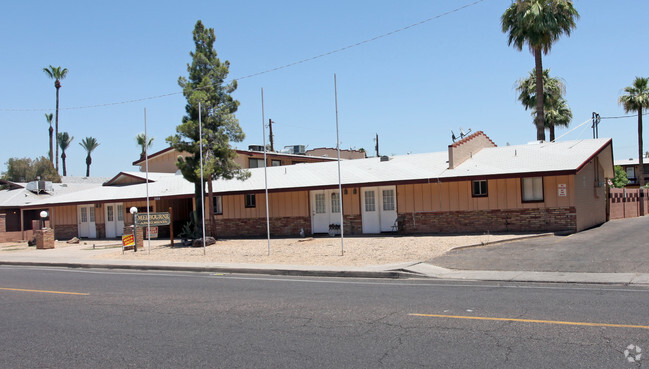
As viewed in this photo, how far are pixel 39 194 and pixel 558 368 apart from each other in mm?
43478

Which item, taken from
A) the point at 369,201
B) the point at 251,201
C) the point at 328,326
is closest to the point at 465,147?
the point at 369,201

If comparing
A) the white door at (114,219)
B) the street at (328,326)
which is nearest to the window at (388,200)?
the street at (328,326)

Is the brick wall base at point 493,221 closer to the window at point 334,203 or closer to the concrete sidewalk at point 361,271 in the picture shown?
the window at point 334,203

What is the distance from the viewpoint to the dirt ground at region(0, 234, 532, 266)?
59.7 feet

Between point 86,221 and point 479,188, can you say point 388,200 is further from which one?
point 86,221

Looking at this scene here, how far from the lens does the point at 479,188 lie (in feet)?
79.2

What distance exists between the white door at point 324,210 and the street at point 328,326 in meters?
13.9

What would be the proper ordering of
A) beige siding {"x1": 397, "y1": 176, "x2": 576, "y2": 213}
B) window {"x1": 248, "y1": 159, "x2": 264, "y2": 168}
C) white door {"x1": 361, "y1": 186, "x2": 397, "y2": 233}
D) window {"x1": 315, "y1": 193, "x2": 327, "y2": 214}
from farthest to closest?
window {"x1": 248, "y1": 159, "x2": 264, "y2": 168}
window {"x1": 315, "y1": 193, "x2": 327, "y2": 214}
white door {"x1": 361, "y1": 186, "x2": 397, "y2": 233}
beige siding {"x1": 397, "y1": 176, "x2": 576, "y2": 213}

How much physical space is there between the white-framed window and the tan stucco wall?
7.71 m

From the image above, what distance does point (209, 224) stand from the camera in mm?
27734

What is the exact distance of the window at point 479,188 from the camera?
24000 millimetres

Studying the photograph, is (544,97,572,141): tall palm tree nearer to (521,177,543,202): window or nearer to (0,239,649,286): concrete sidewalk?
(521,177,543,202): window

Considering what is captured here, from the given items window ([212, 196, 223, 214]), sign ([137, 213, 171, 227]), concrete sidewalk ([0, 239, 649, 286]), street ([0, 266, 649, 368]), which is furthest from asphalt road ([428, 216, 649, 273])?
window ([212, 196, 223, 214])

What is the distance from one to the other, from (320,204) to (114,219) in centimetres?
1438
